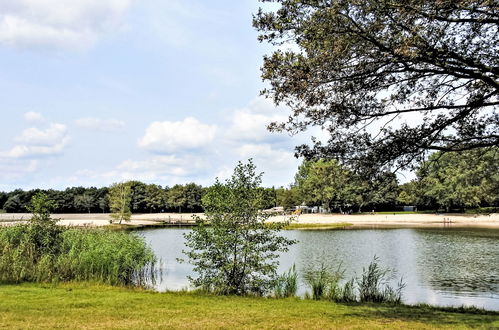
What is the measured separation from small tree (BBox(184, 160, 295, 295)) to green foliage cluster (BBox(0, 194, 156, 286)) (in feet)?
15.4

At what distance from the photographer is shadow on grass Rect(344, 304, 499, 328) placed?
10.4 meters

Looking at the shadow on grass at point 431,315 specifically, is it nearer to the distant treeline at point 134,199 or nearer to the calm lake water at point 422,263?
the calm lake water at point 422,263

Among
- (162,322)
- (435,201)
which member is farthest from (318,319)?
(435,201)

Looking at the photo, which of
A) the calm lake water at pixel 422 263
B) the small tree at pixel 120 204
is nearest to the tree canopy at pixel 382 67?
the calm lake water at pixel 422 263

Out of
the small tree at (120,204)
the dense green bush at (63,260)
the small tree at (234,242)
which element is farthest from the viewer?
the small tree at (120,204)

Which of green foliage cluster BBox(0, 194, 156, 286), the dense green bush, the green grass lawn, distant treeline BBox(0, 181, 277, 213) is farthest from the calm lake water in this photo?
distant treeline BBox(0, 181, 277, 213)

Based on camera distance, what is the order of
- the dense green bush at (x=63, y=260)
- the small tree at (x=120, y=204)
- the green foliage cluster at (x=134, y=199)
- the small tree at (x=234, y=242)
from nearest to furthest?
the small tree at (x=234, y=242), the dense green bush at (x=63, y=260), the small tree at (x=120, y=204), the green foliage cluster at (x=134, y=199)

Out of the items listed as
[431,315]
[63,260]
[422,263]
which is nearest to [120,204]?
[422,263]

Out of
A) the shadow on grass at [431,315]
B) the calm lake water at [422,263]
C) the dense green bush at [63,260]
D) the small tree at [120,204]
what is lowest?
the calm lake water at [422,263]

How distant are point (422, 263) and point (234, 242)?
18.8 metres

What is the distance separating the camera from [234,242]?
15.0 m

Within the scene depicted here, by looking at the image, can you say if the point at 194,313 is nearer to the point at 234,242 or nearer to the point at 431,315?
the point at 234,242

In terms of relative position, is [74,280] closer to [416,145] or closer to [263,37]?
[263,37]

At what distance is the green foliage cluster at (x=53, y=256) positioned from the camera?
52.4 ft
